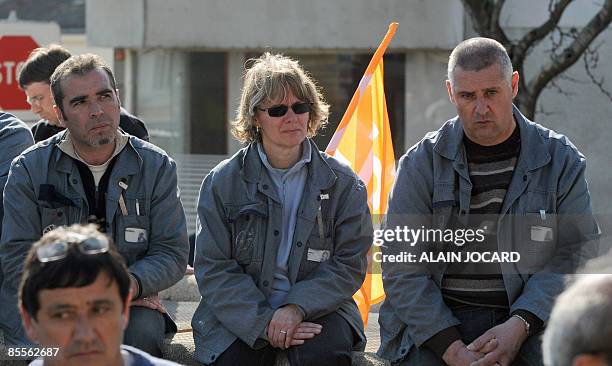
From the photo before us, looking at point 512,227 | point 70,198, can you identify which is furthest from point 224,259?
point 512,227

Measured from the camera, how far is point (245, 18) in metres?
13.6

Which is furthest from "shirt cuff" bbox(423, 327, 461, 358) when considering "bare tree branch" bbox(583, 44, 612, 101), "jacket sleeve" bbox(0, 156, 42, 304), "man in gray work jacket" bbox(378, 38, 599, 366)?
"bare tree branch" bbox(583, 44, 612, 101)

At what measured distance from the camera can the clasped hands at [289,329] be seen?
16.3 feet

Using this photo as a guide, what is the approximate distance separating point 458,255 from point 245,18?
8.91 m

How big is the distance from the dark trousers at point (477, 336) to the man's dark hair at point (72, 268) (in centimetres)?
199

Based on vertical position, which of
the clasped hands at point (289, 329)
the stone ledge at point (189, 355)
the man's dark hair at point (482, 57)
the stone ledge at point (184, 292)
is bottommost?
the stone ledge at point (184, 292)

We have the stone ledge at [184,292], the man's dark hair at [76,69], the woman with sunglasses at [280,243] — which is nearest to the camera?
the woman with sunglasses at [280,243]

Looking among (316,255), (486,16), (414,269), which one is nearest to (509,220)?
(414,269)

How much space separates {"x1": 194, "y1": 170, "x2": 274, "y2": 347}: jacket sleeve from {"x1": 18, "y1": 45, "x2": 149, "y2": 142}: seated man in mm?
1738

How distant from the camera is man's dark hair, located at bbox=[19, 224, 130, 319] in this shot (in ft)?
10.2

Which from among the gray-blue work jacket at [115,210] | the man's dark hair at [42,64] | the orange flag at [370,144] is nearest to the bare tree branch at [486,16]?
the orange flag at [370,144]

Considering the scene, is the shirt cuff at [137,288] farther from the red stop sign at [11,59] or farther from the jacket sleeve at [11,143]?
the red stop sign at [11,59]

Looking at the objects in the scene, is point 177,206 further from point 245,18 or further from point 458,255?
point 245,18

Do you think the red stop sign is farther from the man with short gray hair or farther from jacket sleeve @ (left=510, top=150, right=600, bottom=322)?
the man with short gray hair
